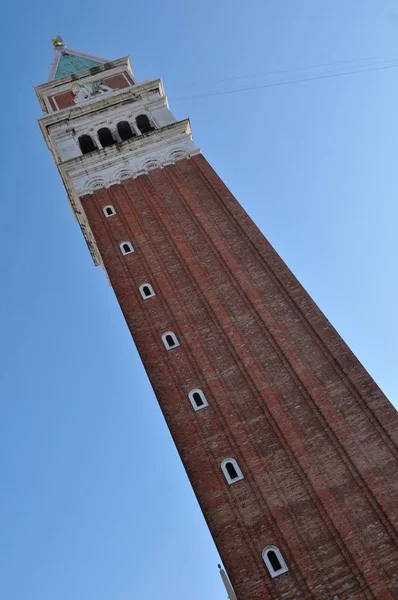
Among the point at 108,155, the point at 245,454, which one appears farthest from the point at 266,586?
the point at 108,155

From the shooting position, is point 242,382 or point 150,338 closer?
point 242,382

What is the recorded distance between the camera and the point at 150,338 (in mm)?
21062

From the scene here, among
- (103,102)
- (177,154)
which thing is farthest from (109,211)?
(103,102)

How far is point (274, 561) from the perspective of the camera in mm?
15523

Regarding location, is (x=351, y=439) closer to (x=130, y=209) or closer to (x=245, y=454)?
(x=245, y=454)

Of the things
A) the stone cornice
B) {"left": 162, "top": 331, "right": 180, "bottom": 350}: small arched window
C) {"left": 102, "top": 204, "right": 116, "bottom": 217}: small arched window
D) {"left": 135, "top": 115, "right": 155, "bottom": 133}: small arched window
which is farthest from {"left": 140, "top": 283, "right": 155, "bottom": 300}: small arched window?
the stone cornice

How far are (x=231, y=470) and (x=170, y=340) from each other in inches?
198

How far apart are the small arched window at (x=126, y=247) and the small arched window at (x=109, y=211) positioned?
6.75 feet

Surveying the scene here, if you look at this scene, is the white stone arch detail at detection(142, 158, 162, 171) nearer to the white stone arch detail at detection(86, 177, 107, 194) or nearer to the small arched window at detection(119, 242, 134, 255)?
the white stone arch detail at detection(86, 177, 107, 194)

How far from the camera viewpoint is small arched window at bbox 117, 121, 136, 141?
102ft

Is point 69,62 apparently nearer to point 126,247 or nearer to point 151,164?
point 151,164

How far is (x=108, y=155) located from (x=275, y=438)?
16.0 metres

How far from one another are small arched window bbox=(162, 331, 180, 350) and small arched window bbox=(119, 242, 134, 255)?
4677mm

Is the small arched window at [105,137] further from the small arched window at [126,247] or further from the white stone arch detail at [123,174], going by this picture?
the small arched window at [126,247]
